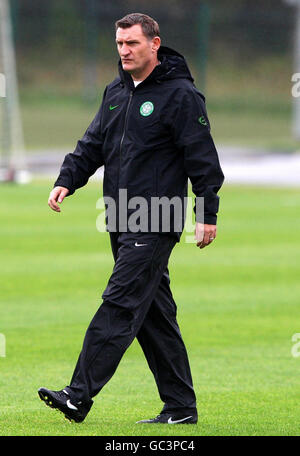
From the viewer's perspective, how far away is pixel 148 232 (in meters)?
6.36

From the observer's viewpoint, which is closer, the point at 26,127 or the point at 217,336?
the point at 217,336

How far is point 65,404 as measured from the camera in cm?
617

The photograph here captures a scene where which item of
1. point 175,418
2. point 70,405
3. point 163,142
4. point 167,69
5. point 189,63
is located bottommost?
point 189,63

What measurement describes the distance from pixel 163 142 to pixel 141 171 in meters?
0.19

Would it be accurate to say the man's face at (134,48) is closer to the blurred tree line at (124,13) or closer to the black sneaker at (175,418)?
the black sneaker at (175,418)

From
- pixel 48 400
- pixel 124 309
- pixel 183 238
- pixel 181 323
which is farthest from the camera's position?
pixel 183 238

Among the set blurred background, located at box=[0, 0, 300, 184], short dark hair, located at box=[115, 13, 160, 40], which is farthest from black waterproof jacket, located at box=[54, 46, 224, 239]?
blurred background, located at box=[0, 0, 300, 184]

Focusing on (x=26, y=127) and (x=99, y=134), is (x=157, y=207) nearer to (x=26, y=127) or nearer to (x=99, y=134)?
(x=99, y=134)

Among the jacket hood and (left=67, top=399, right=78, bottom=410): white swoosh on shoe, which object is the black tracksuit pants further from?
the jacket hood

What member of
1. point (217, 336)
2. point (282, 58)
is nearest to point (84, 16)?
point (282, 58)

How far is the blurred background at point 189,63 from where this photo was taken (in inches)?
1451

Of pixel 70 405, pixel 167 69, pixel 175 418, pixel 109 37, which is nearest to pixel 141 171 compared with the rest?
pixel 167 69

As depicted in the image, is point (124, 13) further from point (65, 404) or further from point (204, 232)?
point (65, 404)
